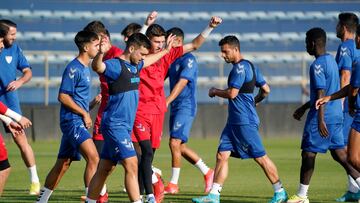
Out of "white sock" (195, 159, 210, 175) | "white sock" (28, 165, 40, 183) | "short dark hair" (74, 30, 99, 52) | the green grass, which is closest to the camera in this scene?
"short dark hair" (74, 30, 99, 52)

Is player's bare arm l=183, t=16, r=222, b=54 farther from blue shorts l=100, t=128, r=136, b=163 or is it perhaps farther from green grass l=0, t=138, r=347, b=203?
blue shorts l=100, t=128, r=136, b=163

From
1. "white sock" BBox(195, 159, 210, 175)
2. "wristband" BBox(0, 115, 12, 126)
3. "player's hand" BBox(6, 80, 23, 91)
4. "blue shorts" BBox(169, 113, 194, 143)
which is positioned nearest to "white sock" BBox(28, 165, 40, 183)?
"player's hand" BBox(6, 80, 23, 91)

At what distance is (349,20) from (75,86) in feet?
13.2

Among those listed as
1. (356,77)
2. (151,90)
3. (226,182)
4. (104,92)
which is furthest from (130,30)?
(226,182)

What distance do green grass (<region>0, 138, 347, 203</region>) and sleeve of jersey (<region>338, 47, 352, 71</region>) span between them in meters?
1.76

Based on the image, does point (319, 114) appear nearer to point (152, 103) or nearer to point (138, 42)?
point (152, 103)

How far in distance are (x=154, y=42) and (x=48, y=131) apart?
50.1 feet

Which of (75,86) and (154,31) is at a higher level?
(154,31)

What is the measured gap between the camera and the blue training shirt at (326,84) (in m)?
13.2

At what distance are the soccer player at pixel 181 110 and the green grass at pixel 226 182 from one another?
26 cm

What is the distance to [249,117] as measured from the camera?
13.9m

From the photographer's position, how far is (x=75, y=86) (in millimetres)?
12266

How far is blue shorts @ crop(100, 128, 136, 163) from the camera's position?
37.3 feet

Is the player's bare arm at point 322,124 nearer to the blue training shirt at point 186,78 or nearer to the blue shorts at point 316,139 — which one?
the blue shorts at point 316,139
